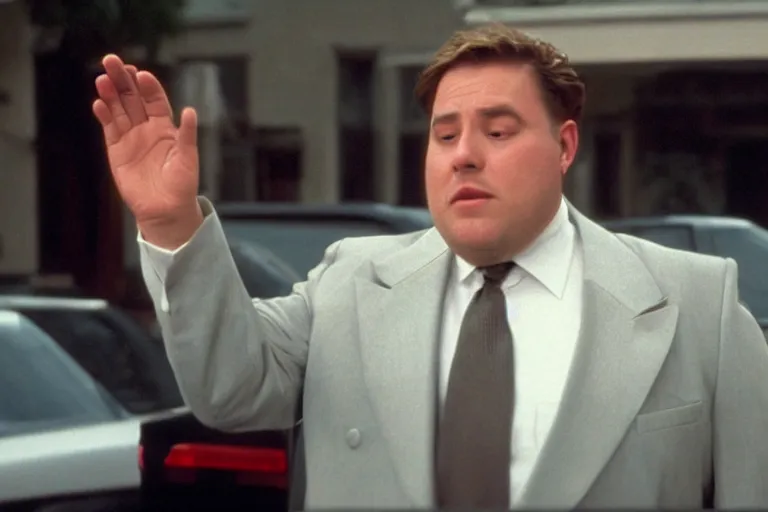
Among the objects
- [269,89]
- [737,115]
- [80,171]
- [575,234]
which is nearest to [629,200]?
[737,115]

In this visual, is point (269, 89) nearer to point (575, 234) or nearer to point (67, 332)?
point (67, 332)

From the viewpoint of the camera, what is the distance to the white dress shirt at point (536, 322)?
208 cm

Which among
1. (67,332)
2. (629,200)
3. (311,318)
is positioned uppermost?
(311,318)

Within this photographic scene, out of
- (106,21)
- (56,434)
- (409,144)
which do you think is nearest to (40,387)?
(56,434)

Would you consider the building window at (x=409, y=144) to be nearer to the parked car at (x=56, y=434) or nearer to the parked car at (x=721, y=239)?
the parked car at (x=721, y=239)

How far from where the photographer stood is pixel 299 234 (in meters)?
6.38

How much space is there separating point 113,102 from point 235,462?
238cm

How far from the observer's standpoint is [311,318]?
7.43ft

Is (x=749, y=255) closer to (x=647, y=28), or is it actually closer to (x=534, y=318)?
(x=534, y=318)

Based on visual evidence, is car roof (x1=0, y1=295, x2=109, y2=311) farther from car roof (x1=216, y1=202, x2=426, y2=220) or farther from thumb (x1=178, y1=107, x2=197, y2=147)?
thumb (x1=178, y1=107, x2=197, y2=147)

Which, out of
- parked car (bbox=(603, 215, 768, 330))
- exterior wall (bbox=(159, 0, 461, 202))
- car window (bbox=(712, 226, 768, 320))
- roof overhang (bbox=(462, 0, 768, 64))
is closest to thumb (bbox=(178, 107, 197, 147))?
car window (bbox=(712, 226, 768, 320))

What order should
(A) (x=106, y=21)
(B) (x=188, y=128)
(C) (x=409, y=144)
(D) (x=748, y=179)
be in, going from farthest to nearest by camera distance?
(C) (x=409, y=144), (D) (x=748, y=179), (A) (x=106, y=21), (B) (x=188, y=128)

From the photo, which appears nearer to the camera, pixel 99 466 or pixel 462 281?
pixel 462 281

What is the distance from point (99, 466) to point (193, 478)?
27 cm
